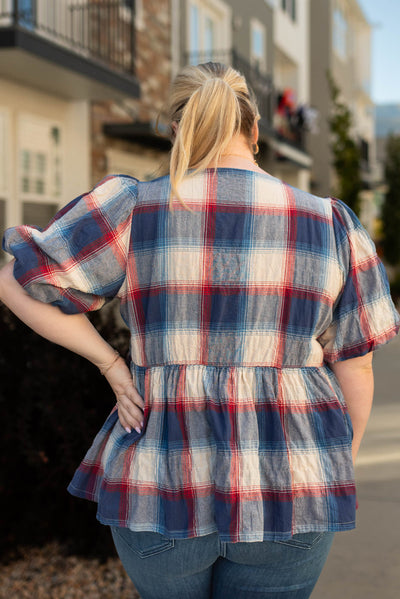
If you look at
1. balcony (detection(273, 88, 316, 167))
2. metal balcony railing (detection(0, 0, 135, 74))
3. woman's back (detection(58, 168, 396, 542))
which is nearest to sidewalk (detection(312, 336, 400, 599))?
woman's back (detection(58, 168, 396, 542))

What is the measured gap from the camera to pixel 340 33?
24.8 metres

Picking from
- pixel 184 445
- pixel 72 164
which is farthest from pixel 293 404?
pixel 72 164

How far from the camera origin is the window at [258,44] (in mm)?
16328

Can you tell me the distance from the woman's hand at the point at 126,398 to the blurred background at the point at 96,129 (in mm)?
564

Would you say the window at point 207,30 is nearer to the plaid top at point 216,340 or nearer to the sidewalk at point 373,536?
the sidewalk at point 373,536

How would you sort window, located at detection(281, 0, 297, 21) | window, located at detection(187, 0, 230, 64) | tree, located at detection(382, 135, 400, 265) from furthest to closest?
1. tree, located at detection(382, 135, 400, 265)
2. window, located at detection(281, 0, 297, 21)
3. window, located at detection(187, 0, 230, 64)

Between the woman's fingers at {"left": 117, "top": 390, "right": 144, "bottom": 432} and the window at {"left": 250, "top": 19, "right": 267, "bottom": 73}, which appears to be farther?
the window at {"left": 250, "top": 19, "right": 267, "bottom": 73}

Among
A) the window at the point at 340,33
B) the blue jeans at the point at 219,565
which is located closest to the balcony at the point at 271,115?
the window at the point at 340,33

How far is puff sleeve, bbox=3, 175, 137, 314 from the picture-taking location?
Answer: 1544mm

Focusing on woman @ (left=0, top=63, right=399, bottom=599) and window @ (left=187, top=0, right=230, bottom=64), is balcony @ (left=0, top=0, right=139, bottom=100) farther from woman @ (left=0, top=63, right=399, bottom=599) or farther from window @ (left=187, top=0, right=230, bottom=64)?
woman @ (left=0, top=63, right=399, bottom=599)

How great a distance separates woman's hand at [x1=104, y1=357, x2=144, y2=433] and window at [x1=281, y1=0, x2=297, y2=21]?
19.6 metres

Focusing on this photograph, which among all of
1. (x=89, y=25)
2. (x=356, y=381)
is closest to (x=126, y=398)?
(x=356, y=381)

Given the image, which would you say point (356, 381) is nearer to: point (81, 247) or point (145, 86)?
point (81, 247)

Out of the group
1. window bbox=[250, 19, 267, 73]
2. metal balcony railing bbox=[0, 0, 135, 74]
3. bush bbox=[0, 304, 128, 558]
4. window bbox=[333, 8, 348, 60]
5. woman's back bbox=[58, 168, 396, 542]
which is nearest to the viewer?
woman's back bbox=[58, 168, 396, 542]
